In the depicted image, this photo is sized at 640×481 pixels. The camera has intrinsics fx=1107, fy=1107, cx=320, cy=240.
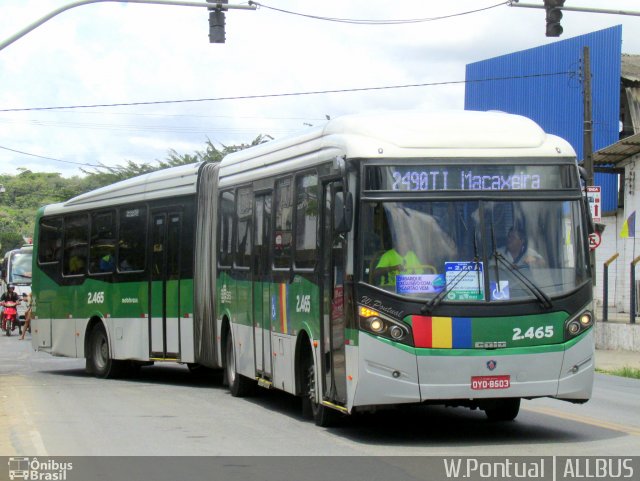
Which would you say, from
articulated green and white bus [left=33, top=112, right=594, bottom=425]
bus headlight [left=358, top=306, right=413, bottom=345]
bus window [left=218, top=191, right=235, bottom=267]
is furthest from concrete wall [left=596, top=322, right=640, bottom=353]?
bus headlight [left=358, top=306, right=413, bottom=345]

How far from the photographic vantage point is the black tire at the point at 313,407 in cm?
1205

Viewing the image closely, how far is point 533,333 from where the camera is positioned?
34.9ft

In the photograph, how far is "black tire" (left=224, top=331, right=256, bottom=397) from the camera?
1575 centimetres

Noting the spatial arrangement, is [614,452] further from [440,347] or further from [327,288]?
[327,288]

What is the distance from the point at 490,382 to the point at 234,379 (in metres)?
6.08

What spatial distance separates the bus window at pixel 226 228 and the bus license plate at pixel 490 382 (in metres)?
5.96

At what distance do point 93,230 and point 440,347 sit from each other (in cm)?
1170

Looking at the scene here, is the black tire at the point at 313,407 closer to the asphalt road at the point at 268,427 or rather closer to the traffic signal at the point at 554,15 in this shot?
the asphalt road at the point at 268,427

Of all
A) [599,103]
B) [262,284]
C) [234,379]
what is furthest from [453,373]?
[599,103]

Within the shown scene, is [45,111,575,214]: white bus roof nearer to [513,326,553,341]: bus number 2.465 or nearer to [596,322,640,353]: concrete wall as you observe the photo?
[513,326,553,341]: bus number 2.465

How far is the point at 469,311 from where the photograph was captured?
34.4 ft

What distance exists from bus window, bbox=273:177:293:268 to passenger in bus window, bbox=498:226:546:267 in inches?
123

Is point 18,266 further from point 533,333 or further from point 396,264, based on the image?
point 533,333
